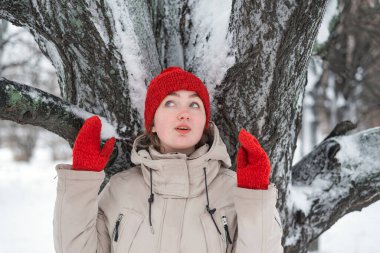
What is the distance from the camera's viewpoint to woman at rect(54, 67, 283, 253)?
152 cm

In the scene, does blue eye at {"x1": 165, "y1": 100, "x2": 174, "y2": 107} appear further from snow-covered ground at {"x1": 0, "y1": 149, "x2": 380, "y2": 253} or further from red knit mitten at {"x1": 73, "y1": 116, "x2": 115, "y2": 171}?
snow-covered ground at {"x1": 0, "y1": 149, "x2": 380, "y2": 253}

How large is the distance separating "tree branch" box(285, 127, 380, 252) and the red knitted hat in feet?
2.96

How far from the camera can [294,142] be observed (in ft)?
7.30

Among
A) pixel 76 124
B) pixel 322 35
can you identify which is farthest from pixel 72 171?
pixel 322 35

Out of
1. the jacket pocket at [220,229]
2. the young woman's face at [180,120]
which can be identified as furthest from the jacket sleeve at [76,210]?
the jacket pocket at [220,229]

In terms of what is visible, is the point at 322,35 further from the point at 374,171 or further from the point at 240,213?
the point at 240,213

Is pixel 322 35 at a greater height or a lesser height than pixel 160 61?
greater

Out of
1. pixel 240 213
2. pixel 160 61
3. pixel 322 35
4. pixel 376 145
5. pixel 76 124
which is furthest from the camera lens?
pixel 322 35

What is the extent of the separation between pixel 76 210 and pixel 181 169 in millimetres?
475

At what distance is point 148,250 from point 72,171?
0.46m

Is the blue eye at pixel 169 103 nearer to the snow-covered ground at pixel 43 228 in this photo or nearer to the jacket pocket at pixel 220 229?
the jacket pocket at pixel 220 229

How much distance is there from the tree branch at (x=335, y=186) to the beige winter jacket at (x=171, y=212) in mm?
638

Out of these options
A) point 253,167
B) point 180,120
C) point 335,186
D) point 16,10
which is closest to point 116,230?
point 180,120

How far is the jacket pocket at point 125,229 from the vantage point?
63.4 inches
